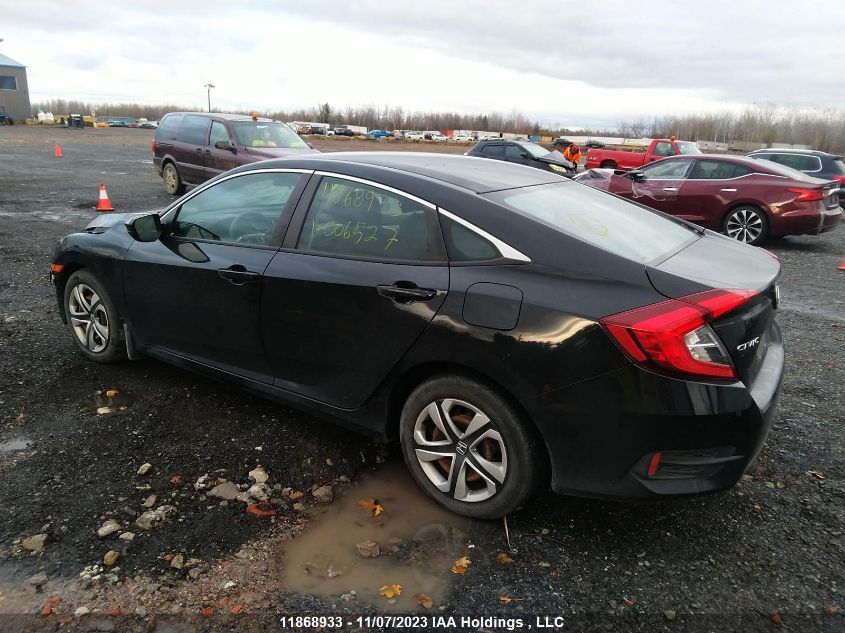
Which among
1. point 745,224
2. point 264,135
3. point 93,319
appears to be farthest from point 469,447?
point 264,135

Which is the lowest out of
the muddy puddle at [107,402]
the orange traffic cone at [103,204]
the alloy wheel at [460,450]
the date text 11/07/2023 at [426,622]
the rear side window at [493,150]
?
the date text 11/07/2023 at [426,622]

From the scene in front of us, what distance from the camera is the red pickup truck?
1833cm

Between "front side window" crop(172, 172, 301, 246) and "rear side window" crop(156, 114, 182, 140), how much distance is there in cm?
1079

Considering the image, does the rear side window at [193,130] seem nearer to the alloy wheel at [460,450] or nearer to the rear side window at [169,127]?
the rear side window at [169,127]

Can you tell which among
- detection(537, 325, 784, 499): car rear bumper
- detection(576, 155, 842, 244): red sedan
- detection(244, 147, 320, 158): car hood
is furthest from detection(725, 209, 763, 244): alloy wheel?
detection(537, 325, 784, 499): car rear bumper

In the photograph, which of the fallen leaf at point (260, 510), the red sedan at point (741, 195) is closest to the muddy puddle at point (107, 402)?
the fallen leaf at point (260, 510)

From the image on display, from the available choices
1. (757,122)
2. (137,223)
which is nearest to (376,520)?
(137,223)

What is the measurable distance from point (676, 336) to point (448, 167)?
1.62 meters

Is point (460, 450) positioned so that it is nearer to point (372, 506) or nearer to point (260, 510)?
point (372, 506)

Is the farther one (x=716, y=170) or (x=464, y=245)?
(x=716, y=170)

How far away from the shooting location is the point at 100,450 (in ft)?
11.2

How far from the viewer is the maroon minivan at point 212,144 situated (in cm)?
1202

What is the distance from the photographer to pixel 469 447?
279 cm

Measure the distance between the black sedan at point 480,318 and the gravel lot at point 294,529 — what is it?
12.0 inches
